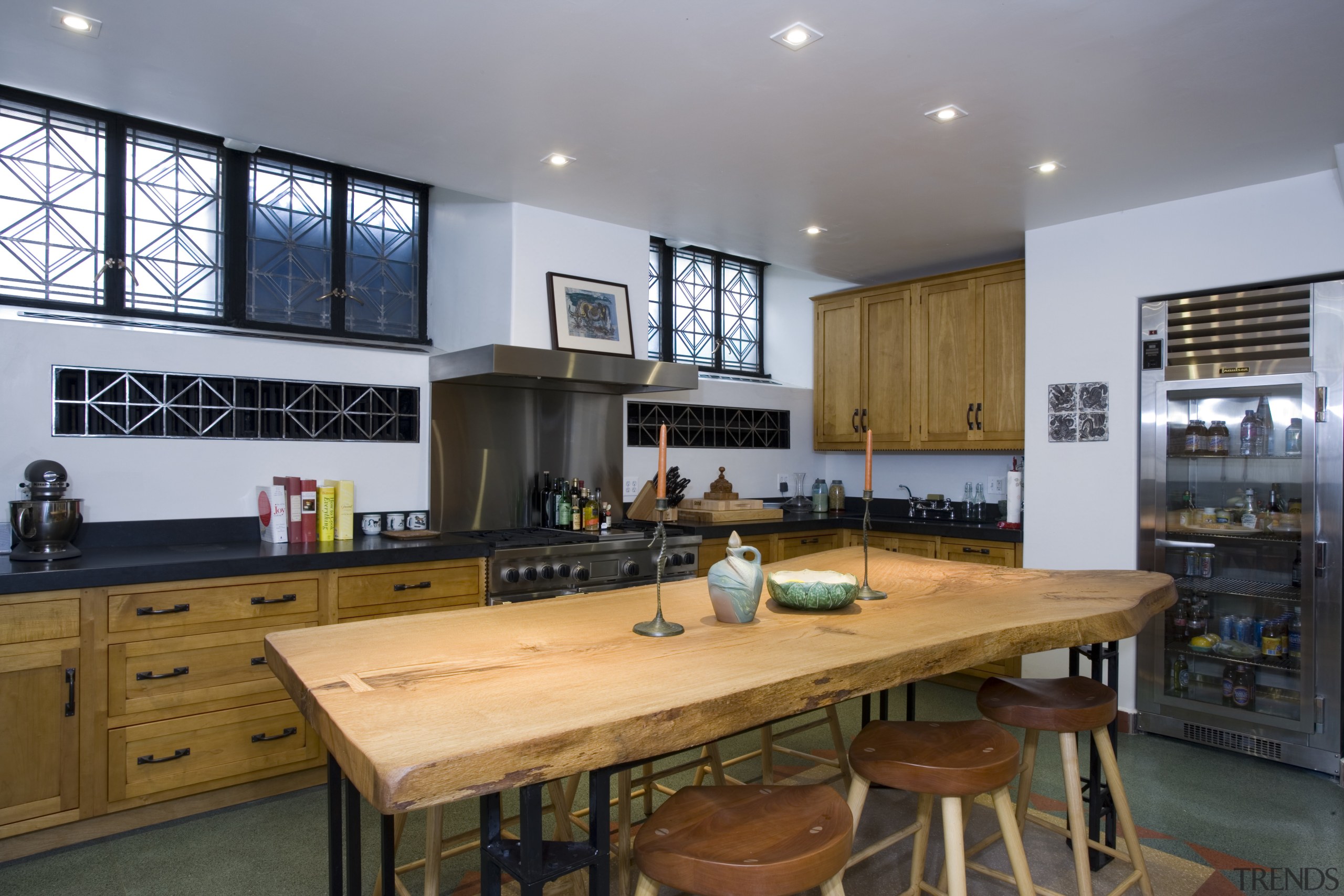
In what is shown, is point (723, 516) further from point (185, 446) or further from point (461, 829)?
point (185, 446)

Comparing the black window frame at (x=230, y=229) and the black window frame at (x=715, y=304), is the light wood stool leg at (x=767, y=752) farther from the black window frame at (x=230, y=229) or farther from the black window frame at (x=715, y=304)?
the black window frame at (x=715, y=304)

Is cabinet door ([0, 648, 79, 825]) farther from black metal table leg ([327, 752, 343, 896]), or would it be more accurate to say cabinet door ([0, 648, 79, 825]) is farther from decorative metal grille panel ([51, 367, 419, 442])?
black metal table leg ([327, 752, 343, 896])

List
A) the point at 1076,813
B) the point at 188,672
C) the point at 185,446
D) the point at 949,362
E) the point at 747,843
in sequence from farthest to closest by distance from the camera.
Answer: the point at 949,362
the point at 185,446
the point at 188,672
the point at 1076,813
the point at 747,843

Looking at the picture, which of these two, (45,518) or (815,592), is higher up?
(45,518)

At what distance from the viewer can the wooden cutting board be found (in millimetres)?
4625

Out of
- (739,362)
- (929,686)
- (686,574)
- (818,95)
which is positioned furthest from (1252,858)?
(739,362)

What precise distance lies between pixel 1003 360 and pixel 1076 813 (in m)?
3.01

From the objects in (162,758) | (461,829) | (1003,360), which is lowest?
(461,829)

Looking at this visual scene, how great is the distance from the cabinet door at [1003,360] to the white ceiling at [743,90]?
0.74 meters

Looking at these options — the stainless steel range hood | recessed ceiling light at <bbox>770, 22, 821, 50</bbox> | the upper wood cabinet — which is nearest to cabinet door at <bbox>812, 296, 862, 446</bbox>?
the upper wood cabinet

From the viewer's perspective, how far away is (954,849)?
5.55 ft

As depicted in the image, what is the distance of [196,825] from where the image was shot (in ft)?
9.30

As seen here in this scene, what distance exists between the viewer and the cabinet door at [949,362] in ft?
15.6

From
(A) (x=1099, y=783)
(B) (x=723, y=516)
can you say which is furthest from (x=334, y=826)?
(B) (x=723, y=516)
